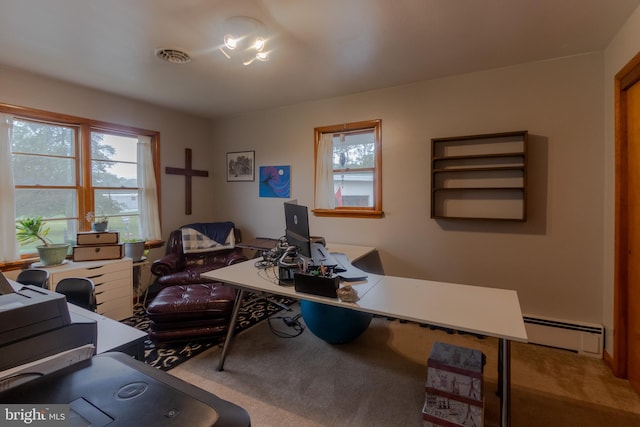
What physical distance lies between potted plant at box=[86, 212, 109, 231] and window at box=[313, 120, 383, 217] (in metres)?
2.34

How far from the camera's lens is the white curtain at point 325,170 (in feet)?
12.3

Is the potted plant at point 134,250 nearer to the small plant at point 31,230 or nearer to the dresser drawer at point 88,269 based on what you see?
the dresser drawer at point 88,269

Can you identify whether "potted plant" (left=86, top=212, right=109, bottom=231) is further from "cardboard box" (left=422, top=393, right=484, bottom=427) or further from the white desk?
"cardboard box" (left=422, top=393, right=484, bottom=427)

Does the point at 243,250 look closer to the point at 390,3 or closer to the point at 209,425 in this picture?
the point at 390,3

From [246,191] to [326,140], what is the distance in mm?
1470

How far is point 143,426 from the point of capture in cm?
63

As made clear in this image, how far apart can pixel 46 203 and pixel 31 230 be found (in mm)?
419

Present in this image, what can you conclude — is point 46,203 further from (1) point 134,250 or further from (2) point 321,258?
(2) point 321,258

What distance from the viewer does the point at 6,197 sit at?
283 cm

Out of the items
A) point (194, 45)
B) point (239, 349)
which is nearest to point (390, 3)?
point (194, 45)

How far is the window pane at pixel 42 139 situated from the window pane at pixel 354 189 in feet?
9.70

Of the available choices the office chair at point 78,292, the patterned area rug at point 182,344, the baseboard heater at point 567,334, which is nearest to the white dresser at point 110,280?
the patterned area rug at point 182,344

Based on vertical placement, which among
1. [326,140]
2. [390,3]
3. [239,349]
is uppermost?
[390,3]

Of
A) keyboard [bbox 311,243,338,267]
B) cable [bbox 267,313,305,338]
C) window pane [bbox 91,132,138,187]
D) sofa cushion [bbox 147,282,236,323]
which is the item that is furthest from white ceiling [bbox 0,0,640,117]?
cable [bbox 267,313,305,338]
